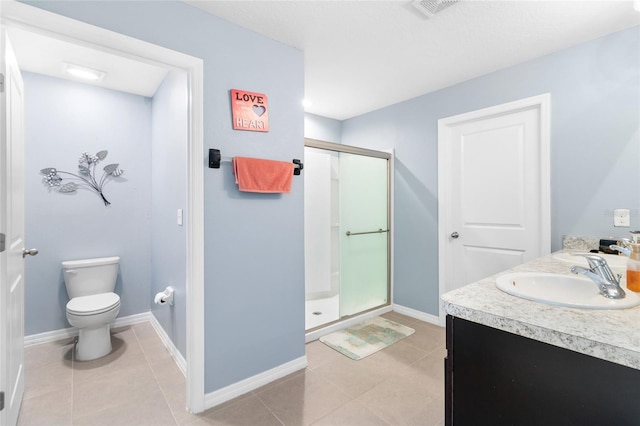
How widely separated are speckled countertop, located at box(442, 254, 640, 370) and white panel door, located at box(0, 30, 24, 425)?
187 centimetres

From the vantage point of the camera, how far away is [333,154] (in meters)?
2.90

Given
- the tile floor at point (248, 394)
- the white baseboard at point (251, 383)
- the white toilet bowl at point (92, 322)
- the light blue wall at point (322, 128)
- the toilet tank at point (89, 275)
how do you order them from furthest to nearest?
the light blue wall at point (322, 128) < the toilet tank at point (89, 275) < the white toilet bowl at point (92, 322) < the white baseboard at point (251, 383) < the tile floor at point (248, 394)

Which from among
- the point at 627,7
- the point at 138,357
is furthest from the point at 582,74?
the point at 138,357

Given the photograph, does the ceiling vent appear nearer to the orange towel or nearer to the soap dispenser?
the orange towel

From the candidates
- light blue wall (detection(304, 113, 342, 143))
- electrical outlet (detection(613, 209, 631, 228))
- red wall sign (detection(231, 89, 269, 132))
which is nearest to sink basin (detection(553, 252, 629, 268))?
electrical outlet (detection(613, 209, 631, 228))

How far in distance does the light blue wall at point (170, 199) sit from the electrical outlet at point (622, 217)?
2.87 metres

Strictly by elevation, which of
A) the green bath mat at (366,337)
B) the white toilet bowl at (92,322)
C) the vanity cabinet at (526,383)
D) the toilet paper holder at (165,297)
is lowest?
the green bath mat at (366,337)

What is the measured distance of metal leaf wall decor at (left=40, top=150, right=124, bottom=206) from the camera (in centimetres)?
256

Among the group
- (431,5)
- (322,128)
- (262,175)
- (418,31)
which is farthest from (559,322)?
(322,128)

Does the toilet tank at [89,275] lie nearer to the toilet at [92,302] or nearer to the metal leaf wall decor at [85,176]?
the toilet at [92,302]

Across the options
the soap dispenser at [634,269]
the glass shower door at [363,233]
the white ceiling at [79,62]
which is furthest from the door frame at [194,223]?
the soap dispenser at [634,269]

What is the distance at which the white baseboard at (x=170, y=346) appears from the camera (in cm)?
210

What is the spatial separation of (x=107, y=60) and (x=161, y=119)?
55 cm

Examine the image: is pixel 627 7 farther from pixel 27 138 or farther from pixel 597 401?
pixel 27 138
